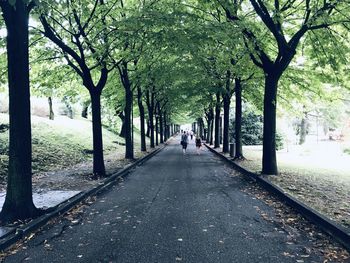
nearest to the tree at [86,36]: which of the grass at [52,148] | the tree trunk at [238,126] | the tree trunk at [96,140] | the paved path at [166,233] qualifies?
the tree trunk at [96,140]

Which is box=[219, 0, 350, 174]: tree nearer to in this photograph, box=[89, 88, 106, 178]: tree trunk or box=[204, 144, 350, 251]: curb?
box=[204, 144, 350, 251]: curb

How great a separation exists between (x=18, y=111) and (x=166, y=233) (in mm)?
3889

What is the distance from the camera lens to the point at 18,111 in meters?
7.52

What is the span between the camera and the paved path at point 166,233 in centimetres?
560

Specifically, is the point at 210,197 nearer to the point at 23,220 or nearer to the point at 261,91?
the point at 23,220

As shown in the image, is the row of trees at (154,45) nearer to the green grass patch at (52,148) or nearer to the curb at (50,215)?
the curb at (50,215)

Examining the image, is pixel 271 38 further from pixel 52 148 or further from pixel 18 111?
pixel 52 148

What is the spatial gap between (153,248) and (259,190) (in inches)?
260

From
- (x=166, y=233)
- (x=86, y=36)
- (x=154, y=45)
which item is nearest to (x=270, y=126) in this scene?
(x=154, y=45)

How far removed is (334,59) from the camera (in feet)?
Result: 43.0

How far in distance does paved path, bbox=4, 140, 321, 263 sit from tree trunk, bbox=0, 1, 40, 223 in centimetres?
94

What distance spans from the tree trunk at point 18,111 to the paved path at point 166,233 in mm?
945

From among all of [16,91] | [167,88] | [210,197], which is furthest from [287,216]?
[167,88]

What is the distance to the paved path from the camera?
560 cm
